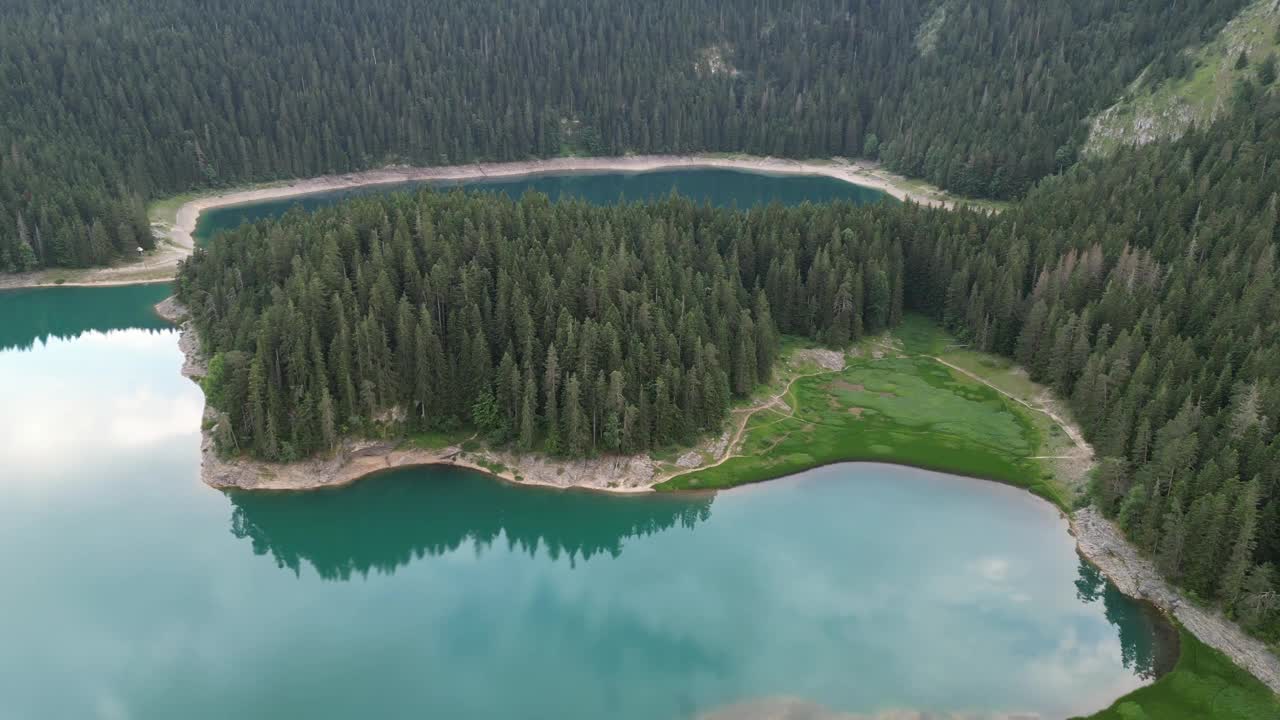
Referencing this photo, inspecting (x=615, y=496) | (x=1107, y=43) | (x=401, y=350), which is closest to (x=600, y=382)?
(x=615, y=496)

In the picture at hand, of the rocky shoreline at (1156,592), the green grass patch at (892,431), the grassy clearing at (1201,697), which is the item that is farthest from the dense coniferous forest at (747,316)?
the green grass patch at (892,431)

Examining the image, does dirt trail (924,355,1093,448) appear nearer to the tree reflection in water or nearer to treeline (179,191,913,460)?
treeline (179,191,913,460)

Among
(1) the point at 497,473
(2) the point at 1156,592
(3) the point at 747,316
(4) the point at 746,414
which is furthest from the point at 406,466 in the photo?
(2) the point at 1156,592

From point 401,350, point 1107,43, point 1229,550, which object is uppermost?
point 1107,43

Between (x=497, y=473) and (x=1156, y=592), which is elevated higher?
(x=497, y=473)

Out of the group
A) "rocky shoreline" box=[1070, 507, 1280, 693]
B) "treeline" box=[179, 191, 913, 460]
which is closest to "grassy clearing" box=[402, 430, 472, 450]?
"treeline" box=[179, 191, 913, 460]

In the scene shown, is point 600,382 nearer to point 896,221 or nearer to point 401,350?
point 401,350

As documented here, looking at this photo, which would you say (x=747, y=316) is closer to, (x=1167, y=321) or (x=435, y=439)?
(x=435, y=439)
